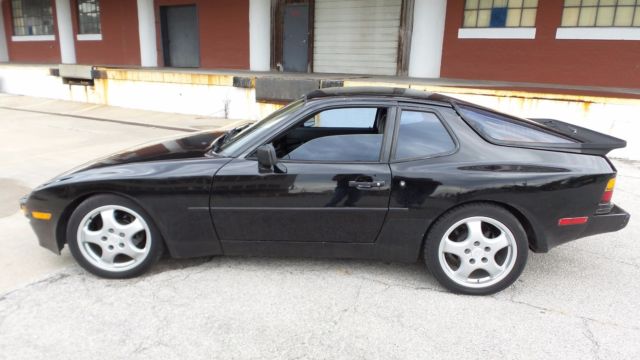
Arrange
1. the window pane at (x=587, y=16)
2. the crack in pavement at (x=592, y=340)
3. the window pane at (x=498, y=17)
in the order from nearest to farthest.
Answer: the crack in pavement at (x=592, y=340) < the window pane at (x=587, y=16) < the window pane at (x=498, y=17)

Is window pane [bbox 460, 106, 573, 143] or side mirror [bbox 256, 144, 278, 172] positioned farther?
window pane [bbox 460, 106, 573, 143]

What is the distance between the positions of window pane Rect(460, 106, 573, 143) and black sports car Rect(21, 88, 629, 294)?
10 mm

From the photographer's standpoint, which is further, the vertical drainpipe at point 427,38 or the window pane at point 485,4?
the vertical drainpipe at point 427,38

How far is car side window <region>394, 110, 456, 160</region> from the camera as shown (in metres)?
3.11

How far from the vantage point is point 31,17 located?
792 inches

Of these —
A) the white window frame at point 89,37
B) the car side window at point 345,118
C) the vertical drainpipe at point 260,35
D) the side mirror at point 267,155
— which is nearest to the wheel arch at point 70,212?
the side mirror at point 267,155

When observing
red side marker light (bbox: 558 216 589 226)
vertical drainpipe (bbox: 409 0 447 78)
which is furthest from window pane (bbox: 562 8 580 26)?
red side marker light (bbox: 558 216 589 226)

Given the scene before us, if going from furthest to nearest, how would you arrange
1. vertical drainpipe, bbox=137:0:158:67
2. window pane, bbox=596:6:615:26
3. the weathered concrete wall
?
1. vertical drainpipe, bbox=137:0:158:67
2. window pane, bbox=596:6:615:26
3. the weathered concrete wall

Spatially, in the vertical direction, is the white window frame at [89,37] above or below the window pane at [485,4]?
below

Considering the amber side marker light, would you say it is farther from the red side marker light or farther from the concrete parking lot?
the red side marker light

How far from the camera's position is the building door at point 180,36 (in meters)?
15.4

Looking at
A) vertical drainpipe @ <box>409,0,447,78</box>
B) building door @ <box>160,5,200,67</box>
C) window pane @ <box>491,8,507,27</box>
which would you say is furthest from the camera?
building door @ <box>160,5,200,67</box>

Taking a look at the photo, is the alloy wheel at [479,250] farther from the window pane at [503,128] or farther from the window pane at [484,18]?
the window pane at [484,18]

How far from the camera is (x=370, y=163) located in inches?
122
